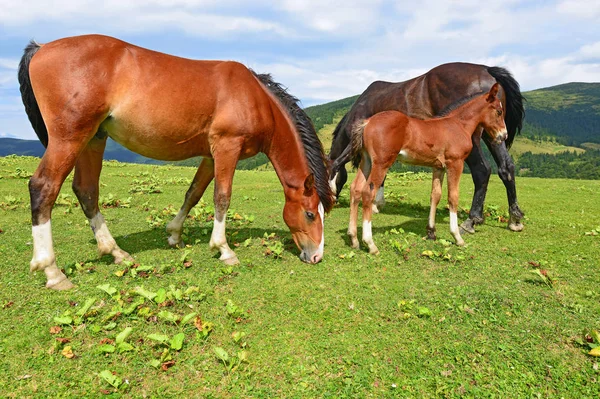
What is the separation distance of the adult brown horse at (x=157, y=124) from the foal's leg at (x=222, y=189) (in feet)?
0.05

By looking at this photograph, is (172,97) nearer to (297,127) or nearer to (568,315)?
(297,127)

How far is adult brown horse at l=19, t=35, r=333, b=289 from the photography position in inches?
178

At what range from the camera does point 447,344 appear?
361cm

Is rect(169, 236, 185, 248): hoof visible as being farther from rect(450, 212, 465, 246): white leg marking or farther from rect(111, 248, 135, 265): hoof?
rect(450, 212, 465, 246): white leg marking

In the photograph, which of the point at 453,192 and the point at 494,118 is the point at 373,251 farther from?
the point at 494,118

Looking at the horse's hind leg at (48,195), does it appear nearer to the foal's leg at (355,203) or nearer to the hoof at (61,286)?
the hoof at (61,286)

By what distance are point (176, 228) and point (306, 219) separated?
2.40 metres

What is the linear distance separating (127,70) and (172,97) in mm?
658

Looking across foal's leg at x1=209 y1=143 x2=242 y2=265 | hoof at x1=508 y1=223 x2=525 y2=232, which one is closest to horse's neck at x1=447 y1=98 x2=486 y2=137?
hoof at x1=508 y1=223 x2=525 y2=232

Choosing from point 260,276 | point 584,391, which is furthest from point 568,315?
point 260,276

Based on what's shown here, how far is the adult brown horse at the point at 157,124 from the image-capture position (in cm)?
451

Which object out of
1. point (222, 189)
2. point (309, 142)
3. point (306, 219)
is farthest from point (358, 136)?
point (222, 189)

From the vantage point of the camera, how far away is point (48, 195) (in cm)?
447

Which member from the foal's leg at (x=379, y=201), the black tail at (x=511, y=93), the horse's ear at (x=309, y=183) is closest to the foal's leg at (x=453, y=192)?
the black tail at (x=511, y=93)
